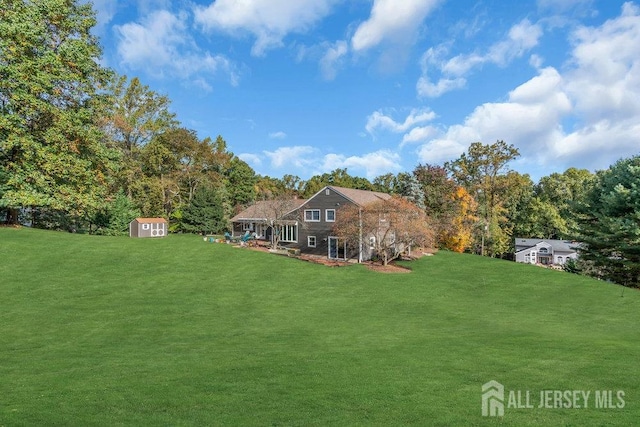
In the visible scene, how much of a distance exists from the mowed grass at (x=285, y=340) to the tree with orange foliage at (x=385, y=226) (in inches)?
145

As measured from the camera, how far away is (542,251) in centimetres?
6988

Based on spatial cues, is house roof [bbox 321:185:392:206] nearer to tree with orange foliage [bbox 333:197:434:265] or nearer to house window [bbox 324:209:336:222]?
tree with orange foliage [bbox 333:197:434:265]

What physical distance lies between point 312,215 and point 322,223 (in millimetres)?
1748

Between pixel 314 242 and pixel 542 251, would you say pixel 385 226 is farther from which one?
pixel 542 251

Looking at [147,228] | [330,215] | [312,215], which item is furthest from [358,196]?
[147,228]

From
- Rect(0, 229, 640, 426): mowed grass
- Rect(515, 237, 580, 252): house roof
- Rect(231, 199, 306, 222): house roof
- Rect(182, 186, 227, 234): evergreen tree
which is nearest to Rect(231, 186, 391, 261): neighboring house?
Rect(231, 199, 306, 222): house roof

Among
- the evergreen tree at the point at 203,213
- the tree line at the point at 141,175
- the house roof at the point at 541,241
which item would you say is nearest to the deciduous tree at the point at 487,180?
the tree line at the point at 141,175

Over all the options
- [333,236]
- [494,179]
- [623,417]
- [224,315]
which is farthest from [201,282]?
[494,179]

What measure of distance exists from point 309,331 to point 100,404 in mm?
9742

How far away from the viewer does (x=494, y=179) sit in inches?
2179

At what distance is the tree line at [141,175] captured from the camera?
33.3 metres

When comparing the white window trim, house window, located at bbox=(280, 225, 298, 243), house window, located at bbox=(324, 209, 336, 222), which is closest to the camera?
house window, located at bbox=(324, 209, 336, 222)

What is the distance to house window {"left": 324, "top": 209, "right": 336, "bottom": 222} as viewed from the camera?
4227cm

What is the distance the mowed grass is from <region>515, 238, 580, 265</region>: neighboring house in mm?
39880
